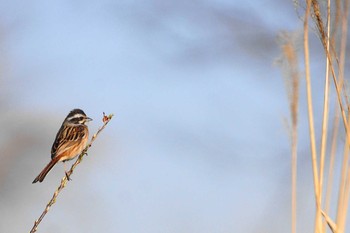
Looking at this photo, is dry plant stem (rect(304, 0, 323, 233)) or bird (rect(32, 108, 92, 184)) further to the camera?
bird (rect(32, 108, 92, 184))

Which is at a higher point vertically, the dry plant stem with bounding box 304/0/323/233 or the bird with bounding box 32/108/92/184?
the dry plant stem with bounding box 304/0/323/233

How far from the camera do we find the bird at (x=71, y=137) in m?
4.36

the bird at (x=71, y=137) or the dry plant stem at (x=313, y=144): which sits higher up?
the dry plant stem at (x=313, y=144)

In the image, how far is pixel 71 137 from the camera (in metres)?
4.62

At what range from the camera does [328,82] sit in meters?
2.09

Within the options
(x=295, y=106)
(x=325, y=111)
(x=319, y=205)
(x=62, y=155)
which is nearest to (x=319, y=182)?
(x=319, y=205)

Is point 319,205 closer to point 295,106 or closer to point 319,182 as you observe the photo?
point 319,182

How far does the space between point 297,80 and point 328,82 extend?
1.33 ft

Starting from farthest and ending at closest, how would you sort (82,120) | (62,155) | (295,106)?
(82,120)
(62,155)
(295,106)

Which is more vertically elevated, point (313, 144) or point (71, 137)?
point (313, 144)

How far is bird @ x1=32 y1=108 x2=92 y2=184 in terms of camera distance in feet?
14.3

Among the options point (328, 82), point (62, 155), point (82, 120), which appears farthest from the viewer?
point (82, 120)

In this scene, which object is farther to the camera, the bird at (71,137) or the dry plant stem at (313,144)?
the bird at (71,137)

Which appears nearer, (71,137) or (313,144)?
(313,144)
